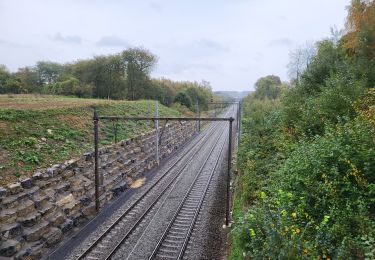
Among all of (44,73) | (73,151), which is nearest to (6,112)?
(73,151)

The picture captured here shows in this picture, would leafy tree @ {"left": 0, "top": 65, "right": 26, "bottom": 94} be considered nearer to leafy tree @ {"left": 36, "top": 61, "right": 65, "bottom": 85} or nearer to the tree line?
the tree line

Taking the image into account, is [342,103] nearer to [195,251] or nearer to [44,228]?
[195,251]

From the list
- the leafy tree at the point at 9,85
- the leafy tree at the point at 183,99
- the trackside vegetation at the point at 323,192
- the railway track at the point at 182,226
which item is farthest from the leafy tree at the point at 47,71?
the trackside vegetation at the point at 323,192

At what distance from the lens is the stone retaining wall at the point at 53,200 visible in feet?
33.0

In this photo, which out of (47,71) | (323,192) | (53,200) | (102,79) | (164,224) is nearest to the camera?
(323,192)

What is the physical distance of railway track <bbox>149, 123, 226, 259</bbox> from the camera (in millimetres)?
10547

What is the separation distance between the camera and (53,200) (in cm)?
1210

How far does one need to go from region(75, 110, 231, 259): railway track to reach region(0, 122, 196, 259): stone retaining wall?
66.9 inches

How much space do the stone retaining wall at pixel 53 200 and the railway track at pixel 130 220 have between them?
1700 millimetres

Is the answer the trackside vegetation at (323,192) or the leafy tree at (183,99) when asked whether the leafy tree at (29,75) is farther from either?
the trackside vegetation at (323,192)

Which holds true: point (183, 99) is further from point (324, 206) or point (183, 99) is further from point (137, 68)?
point (324, 206)

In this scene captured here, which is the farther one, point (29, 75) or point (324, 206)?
point (29, 75)

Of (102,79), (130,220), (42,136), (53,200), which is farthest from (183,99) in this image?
(53,200)

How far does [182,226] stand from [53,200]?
5649 millimetres
